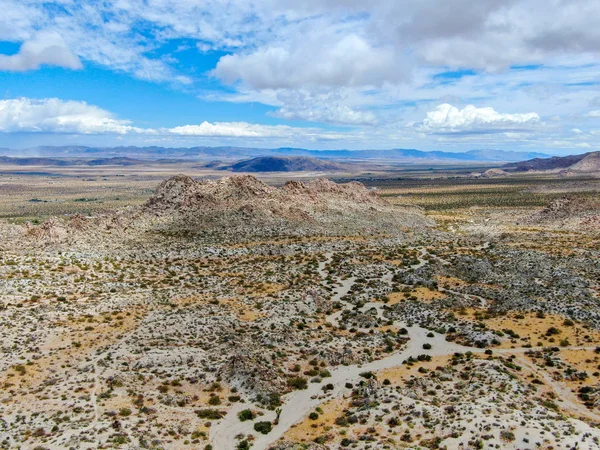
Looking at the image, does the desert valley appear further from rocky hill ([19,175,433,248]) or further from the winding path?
rocky hill ([19,175,433,248])

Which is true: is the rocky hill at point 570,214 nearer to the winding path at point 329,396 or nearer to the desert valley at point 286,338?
the desert valley at point 286,338

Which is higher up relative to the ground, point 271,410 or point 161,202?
point 161,202

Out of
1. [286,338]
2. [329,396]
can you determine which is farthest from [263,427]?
[286,338]

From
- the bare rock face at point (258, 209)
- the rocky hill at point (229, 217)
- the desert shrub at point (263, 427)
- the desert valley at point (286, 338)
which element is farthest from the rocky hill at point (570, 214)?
the desert shrub at point (263, 427)

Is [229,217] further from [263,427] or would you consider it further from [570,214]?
[570,214]

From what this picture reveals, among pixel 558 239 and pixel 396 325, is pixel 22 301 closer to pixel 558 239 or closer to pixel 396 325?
pixel 396 325

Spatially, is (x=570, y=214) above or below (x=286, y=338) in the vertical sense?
above

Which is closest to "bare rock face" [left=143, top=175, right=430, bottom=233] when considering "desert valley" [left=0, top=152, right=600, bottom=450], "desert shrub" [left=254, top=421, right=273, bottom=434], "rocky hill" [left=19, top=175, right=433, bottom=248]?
"rocky hill" [left=19, top=175, right=433, bottom=248]

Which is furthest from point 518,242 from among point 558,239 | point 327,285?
point 327,285
